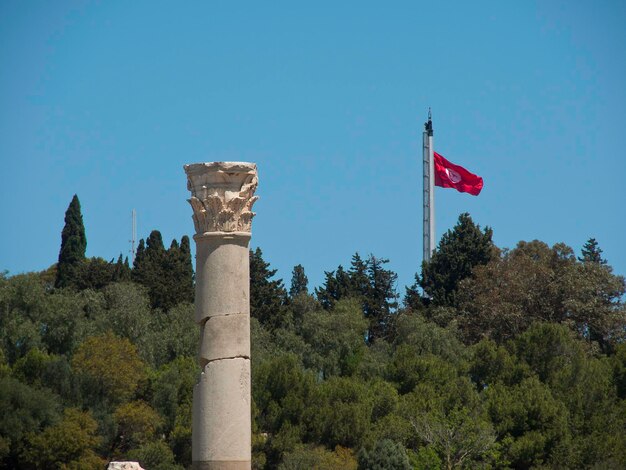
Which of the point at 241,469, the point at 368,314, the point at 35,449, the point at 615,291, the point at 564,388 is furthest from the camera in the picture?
the point at 368,314

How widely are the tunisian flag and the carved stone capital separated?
5249 cm

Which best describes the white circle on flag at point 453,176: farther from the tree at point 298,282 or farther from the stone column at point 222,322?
the stone column at point 222,322

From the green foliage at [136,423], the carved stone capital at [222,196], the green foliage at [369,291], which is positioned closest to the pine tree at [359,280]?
the green foliage at [369,291]

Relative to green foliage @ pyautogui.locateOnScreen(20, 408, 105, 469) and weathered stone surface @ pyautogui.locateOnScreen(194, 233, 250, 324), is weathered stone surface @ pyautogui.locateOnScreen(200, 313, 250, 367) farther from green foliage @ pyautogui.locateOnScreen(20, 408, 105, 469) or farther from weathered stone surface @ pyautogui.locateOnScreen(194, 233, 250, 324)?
green foliage @ pyautogui.locateOnScreen(20, 408, 105, 469)

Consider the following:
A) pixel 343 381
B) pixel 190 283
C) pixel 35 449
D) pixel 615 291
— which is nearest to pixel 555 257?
pixel 615 291

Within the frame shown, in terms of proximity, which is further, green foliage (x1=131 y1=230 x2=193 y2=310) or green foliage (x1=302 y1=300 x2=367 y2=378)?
green foliage (x1=131 y1=230 x2=193 y2=310)

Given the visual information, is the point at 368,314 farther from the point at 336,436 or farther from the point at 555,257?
the point at 336,436

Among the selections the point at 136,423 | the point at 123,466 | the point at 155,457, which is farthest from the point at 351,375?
the point at 123,466

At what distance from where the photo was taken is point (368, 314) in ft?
245

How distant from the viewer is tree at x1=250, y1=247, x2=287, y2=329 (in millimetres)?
69500

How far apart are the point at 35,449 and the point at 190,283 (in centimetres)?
2556

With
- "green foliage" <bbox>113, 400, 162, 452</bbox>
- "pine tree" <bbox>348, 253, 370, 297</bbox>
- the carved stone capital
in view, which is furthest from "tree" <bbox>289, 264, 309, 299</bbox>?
the carved stone capital

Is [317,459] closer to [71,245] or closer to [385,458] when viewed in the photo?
[385,458]

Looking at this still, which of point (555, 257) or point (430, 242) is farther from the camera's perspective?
point (430, 242)
